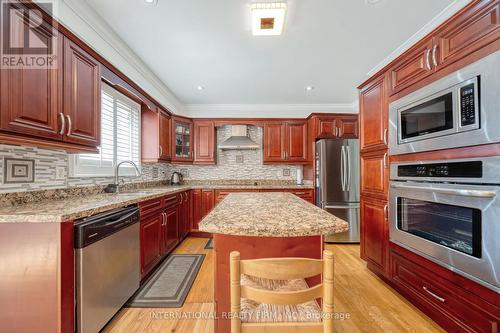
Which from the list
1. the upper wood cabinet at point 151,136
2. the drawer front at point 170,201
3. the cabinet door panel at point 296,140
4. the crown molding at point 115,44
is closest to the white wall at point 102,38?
the crown molding at point 115,44

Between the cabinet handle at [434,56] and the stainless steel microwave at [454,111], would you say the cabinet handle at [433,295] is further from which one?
the cabinet handle at [434,56]

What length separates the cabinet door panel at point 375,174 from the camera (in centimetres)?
209

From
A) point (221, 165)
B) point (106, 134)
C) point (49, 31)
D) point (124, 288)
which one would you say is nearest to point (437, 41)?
point (49, 31)

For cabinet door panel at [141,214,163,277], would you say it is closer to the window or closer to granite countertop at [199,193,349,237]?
the window

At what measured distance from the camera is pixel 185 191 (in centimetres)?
356

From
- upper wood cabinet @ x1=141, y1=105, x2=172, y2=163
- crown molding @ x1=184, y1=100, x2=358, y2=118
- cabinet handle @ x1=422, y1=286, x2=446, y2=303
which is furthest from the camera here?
crown molding @ x1=184, y1=100, x2=358, y2=118

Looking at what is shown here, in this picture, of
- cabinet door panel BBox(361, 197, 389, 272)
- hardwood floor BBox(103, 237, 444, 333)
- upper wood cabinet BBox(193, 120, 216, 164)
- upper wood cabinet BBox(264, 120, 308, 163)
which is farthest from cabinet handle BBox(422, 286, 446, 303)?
upper wood cabinet BBox(193, 120, 216, 164)

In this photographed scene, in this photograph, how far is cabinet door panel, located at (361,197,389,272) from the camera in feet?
6.91

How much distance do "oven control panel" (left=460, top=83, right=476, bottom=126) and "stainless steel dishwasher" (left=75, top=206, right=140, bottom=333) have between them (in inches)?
97.3

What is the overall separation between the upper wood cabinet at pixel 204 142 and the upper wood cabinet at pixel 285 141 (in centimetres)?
104

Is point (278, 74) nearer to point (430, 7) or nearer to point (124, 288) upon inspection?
point (430, 7)

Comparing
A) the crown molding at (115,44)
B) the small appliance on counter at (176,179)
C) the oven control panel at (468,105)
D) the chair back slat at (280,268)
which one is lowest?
the chair back slat at (280,268)

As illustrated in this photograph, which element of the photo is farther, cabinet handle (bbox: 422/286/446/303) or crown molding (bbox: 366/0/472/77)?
crown molding (bbox: 366/0/472/77)

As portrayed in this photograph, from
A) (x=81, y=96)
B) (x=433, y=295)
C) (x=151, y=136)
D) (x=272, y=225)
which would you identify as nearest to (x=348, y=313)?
(x=433, y=295)
